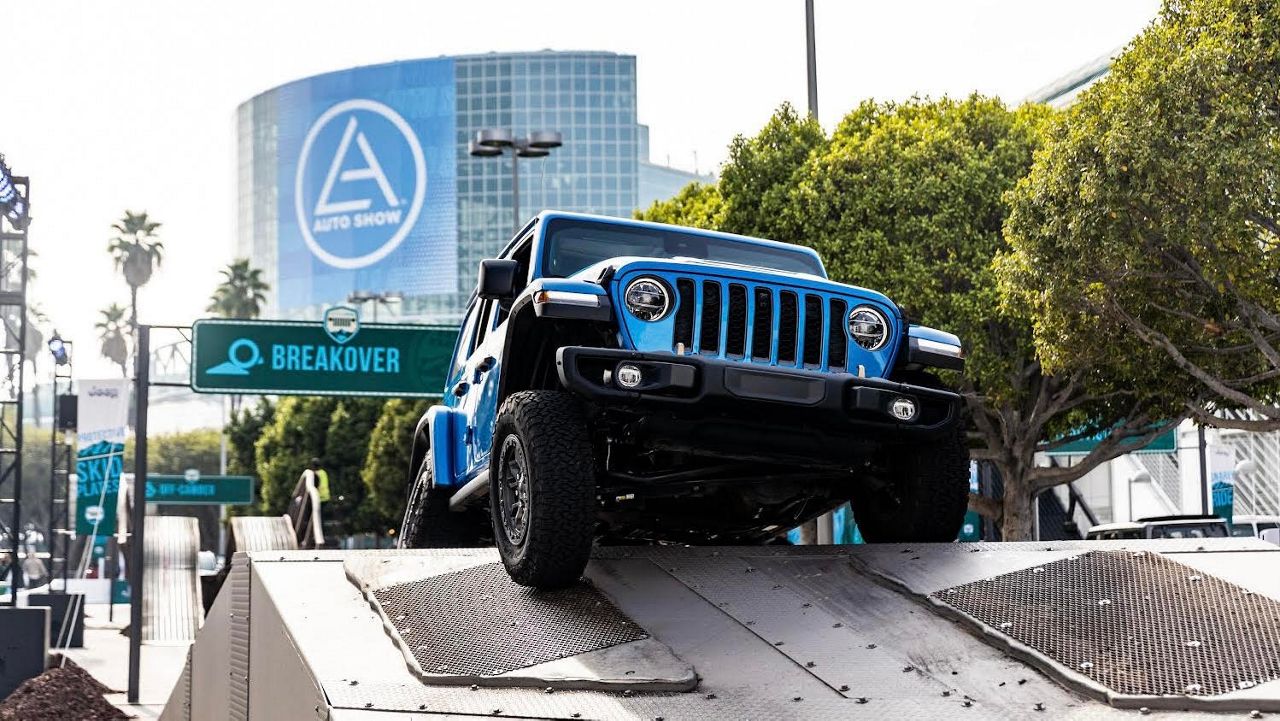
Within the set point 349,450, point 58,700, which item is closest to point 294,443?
point 349,450

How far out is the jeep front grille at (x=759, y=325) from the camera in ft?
19.3

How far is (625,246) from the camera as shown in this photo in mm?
7414

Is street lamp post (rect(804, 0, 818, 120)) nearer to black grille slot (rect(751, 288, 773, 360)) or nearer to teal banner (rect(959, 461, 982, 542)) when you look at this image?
teal banner (rect(959, 461, 982, 542))

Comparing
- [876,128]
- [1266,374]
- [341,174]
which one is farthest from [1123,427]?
[341,174]

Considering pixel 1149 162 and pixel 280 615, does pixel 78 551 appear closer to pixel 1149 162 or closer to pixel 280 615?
pixel 1149 162

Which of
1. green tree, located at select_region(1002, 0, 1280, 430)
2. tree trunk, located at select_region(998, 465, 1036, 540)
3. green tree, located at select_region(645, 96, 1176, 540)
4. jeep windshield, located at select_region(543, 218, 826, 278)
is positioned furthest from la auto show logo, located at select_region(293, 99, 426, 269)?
jeep windshield, located at select_region(543, 218, 826, 278)

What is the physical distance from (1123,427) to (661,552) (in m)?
19.5

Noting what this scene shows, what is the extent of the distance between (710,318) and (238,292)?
3802 inches

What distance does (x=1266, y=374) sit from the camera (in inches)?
768

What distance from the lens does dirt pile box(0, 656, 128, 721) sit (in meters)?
13.7

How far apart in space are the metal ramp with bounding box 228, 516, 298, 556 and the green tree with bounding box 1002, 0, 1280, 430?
39.3ft

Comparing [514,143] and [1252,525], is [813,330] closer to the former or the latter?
[1252,525]

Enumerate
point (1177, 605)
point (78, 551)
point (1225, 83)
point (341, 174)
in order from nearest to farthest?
1. point (1177, 605)
2. point (1225, 83)
3. point (78, 551)
4. point (341, 174)

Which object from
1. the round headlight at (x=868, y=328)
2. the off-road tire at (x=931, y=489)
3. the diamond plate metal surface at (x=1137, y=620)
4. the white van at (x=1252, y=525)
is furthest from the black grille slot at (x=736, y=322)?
the white van at (x=1252, y=525)
